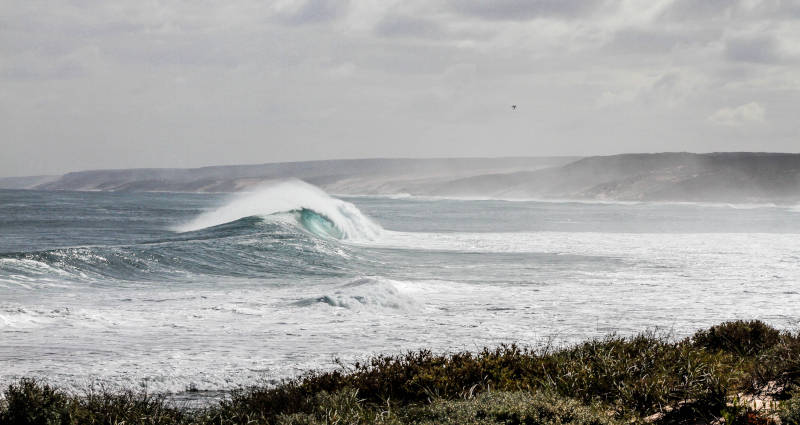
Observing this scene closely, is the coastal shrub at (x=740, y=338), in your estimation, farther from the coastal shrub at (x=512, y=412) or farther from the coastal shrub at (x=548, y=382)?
the coastal shrub at (x=512, y=412)

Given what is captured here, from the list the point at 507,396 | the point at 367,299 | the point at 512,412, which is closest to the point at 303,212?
the point at 367,299

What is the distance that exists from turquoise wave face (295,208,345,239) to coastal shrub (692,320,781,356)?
23.9 metres

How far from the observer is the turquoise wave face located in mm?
31584

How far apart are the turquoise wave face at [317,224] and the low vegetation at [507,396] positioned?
986 inches

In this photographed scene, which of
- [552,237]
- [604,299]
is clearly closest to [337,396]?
[604,299]

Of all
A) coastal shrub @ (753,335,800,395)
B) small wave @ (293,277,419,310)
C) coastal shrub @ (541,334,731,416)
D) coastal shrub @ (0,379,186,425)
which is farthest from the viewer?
small wave @ (293,277,419,310)

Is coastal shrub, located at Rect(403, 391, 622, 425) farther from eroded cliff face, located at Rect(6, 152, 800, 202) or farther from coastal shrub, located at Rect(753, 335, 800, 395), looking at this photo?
eroded cliff face, located at Rect(6, 152, 800, 202)

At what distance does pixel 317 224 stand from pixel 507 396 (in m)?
28.2

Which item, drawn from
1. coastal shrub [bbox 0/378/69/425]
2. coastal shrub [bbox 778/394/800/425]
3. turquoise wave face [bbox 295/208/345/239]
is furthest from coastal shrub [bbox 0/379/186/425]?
turquoise wave face [bbox 295/208/345/239]

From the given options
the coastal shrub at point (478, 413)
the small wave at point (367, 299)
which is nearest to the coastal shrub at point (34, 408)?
the coastal shrub at point (478, 413)

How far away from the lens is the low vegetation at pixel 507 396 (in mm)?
4754

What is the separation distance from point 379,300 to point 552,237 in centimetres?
1955

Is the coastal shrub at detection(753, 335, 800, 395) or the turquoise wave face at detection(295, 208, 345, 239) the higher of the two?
the turquoise wave face at detection(295, 208, 345, 239)

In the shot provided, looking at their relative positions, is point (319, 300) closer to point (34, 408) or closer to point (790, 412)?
point (34, 408)
